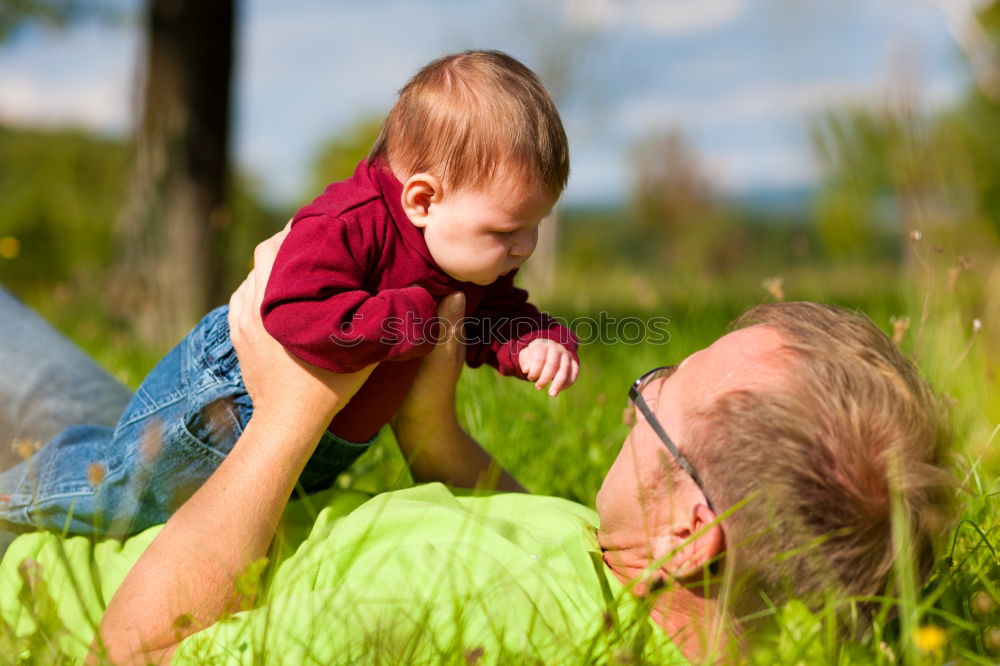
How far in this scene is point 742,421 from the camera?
159 cm

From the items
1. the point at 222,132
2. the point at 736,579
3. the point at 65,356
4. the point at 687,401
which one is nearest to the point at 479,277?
the point at 687,401

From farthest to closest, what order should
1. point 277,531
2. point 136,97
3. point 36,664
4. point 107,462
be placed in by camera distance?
1. point 136,97
2. point 107,462
3. point 277,531
4. point 36,664

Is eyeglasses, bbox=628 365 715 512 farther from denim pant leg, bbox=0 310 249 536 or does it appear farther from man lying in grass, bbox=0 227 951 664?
denim pant leg, bbox=0 310 249 536

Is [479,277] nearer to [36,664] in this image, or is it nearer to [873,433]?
[873,433]

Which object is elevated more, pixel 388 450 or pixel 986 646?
pixel 986 646

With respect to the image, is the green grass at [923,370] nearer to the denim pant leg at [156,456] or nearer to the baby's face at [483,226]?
the denim pant leg at [156,456]

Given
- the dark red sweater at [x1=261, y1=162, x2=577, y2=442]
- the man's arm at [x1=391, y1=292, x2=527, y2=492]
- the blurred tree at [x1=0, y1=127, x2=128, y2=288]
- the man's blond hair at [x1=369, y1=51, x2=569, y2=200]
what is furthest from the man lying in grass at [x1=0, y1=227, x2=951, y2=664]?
the blurred tree at [x1=0, y1=127, x2=128, y2=288]

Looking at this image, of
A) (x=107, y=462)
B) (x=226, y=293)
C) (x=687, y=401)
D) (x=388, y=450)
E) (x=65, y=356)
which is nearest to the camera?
(x=687, y=401)

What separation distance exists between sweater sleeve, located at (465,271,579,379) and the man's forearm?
1.52 feet

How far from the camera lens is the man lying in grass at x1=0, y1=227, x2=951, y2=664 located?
5.03 ft

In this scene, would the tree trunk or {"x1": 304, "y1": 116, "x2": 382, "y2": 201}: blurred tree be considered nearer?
the tree trunk

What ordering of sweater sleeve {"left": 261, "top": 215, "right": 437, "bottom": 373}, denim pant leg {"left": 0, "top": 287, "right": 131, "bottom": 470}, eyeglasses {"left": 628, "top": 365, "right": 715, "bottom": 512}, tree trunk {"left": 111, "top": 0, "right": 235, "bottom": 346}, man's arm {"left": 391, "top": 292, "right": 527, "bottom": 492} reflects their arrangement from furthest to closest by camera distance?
tree trunk {"left": 111, "top": 0, "right": 235, "bottom": 346} → denim pant leg {"left": 0, "top": 287, "right": 131, "bottom": 470} → man's arm {"left": 391, "top": 292, "right": 527, "bottom": 492} → sweater sleeve {"left": 261, "top": 215, "right": 437, "bottom": 373} → eyeglasses {"left": 628, "top": 365, "right": 715, "bottom": 512}

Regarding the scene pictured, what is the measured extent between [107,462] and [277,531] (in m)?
0.48

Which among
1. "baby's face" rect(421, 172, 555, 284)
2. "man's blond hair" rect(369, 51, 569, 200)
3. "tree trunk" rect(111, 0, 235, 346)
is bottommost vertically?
"tree trunk" rect(111, 0, 235, 346)
